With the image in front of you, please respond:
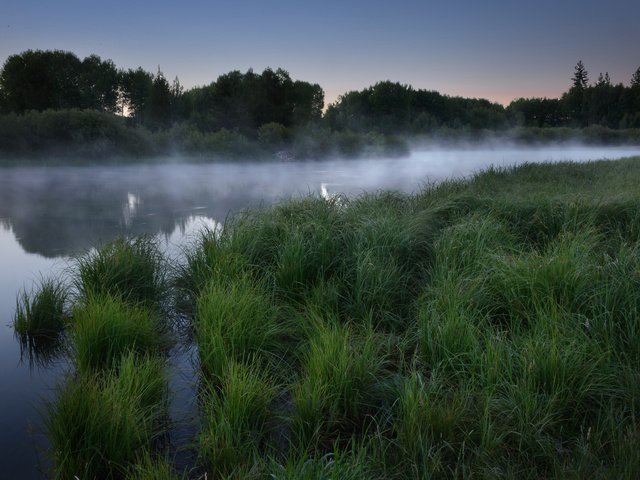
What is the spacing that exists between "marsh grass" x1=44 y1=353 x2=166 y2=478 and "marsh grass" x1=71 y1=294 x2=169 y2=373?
60cm

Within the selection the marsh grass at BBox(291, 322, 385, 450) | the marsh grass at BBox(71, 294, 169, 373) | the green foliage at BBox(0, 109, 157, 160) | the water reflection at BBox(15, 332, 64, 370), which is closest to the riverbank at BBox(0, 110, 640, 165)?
the green foliage at BBox(0, 109, 157, 160)

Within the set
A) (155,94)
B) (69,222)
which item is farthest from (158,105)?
(69,222)

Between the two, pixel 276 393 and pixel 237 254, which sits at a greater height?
pixel 237 254

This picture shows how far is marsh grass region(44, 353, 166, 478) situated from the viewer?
268cm

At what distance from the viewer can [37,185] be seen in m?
17.5

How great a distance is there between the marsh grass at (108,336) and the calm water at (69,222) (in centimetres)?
26

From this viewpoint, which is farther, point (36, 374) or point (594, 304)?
point (36, 374)

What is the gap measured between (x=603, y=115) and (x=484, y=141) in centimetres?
1094

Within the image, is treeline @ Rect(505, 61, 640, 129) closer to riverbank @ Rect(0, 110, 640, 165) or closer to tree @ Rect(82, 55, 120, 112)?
riverbank @ Rect(0, 110, 640, 165)

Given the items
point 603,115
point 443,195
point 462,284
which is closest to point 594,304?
point 462,284

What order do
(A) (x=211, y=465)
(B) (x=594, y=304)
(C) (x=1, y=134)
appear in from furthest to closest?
(C) (x=1, y=134)
(B) (x=594, y=304)
(A) (x=211, y=465)

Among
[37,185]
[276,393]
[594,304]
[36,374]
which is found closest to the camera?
[276,393]

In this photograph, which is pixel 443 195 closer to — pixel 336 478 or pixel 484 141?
pixel 336 478

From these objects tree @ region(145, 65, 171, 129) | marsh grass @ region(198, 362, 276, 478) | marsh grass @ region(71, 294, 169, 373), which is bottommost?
marsh grass @ region(198, 362, 276, 478)
